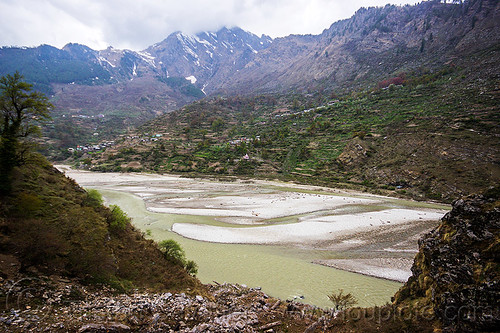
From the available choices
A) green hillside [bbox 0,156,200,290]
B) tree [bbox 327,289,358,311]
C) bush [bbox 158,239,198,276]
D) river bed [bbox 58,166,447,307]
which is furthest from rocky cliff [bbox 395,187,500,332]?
bush [bbox 158,239,198,276]

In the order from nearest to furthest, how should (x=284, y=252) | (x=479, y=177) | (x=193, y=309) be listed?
(x=193, y=309) < (x=284, y=252) < (x=479, y=177)

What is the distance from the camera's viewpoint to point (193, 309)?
9555mm

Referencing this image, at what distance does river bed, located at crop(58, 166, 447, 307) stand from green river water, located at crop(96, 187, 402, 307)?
0.07m

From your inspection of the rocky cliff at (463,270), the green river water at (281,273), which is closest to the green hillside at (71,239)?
the green river water at (281,273)

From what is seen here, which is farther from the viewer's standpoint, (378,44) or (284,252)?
(378,44)

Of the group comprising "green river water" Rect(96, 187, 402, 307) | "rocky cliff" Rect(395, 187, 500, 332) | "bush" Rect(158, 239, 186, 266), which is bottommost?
"green river water" Rect(96, 187, 402, 307)

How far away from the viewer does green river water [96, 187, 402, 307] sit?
50.5 ft

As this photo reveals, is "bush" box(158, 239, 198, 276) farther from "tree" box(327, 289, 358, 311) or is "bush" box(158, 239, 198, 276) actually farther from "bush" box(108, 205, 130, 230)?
"tree" box(327, 289, 358, 311)

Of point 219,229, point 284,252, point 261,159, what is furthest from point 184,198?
point 261,159

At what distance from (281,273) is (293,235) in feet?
25.7

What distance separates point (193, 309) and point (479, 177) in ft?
181

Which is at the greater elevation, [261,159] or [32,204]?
[261,159]

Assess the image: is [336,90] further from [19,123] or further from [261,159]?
[19,123]

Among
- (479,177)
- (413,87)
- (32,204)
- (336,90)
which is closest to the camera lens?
(32,204)
